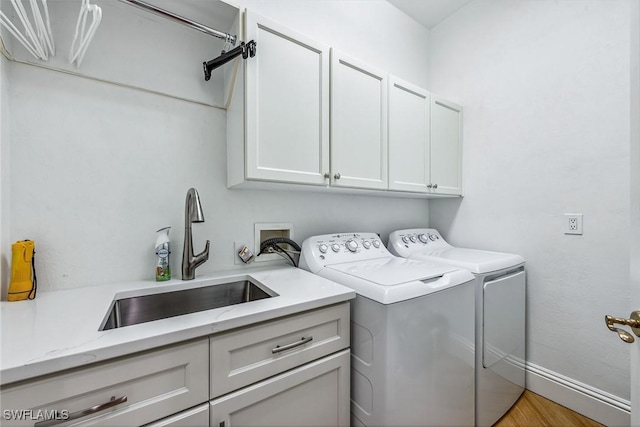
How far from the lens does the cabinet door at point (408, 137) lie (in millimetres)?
1768

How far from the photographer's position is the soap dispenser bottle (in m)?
1.24

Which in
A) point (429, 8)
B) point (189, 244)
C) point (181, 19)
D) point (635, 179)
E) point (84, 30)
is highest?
point (429, 8)

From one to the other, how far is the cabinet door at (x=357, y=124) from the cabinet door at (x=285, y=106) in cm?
7

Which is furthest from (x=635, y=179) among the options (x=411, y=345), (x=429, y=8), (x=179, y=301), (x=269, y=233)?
(x=429, y=8)

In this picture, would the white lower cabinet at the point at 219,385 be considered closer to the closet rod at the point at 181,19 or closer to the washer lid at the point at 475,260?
the washer lid at the point at 475,260

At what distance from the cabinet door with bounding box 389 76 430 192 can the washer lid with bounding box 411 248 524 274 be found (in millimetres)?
481

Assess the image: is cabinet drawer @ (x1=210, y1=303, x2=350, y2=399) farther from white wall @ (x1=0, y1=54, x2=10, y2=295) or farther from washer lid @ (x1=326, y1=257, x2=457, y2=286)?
white wall @ (x1=0, y1=54, x2=10, y2=295)

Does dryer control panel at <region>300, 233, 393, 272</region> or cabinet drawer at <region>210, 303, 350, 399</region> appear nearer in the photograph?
cabinet drawer at <region>210, 303, 350, 399</region>

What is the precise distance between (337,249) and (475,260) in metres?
0.85

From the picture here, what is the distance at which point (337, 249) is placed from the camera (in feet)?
5.35

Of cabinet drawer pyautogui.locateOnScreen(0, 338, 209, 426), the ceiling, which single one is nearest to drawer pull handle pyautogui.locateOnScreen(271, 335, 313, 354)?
cabinet drawer pyautogui.locateOnScreen(0, 338, 209, 426)

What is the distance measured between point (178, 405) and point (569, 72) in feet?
Answer: 8.78

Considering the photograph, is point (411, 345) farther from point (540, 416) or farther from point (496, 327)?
point (540, 416)

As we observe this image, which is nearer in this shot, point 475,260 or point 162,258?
point 162,258
